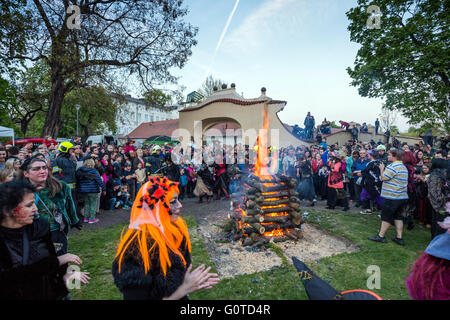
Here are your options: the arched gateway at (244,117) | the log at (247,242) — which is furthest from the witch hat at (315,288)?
the arched gateway at (244,117)

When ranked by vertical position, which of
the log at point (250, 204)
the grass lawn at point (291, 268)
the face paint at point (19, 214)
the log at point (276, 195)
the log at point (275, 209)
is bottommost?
the grass lawn at point (291, 268)

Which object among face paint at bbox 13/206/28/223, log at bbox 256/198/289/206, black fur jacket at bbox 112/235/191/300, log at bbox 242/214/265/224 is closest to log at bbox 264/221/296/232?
log at bbox 242/214/265/224

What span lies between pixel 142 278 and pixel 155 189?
0.70 meters

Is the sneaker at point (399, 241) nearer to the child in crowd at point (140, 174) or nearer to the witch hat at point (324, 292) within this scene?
the witch hat at point (324, 292)

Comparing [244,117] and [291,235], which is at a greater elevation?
[244,117]

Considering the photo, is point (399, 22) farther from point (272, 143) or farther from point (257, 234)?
point (257, 234)

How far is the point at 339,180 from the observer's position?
7.85 m

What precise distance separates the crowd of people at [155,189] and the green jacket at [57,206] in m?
0.01

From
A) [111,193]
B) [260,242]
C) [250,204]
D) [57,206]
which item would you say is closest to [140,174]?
[111,193]

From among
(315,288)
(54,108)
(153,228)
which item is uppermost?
(54,108)

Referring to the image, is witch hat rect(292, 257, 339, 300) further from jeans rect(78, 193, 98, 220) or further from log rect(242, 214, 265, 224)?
jeans rect(78, 193, 98, 220)

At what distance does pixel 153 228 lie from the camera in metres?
1.88

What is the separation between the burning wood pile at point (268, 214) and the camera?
17.8ft

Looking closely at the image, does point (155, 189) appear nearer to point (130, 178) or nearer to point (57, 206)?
point (57, 206)
